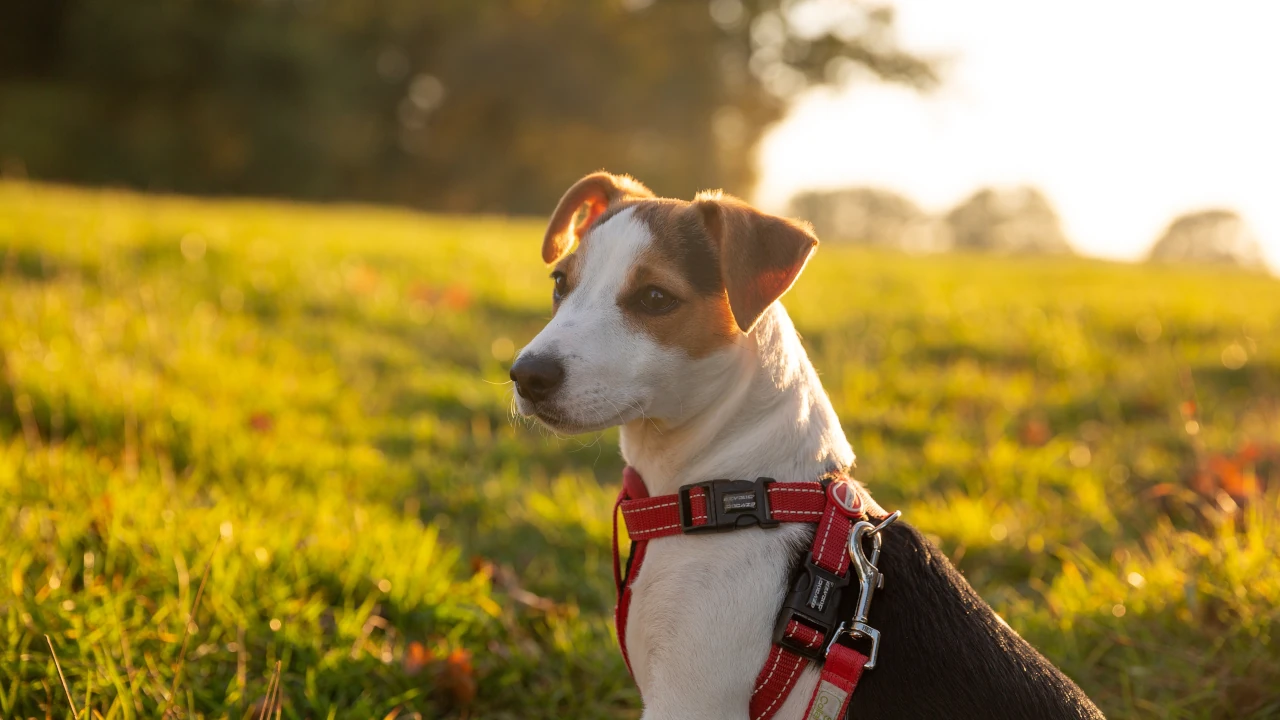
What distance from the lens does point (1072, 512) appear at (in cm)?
502

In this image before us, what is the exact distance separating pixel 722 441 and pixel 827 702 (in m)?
0.77

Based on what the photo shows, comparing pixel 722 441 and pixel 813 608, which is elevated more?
pixel 722 441

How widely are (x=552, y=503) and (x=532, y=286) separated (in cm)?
512

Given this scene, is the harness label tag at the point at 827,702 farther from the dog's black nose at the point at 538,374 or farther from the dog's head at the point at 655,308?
the dog's black nose at the point at 538,374

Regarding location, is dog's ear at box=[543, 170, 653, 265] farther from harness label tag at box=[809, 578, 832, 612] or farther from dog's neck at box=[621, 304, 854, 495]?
harness label tag at box=[809, 578, 832, 612]

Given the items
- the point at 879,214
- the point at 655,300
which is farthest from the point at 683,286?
the point at 879,214

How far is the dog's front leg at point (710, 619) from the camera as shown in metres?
2.25

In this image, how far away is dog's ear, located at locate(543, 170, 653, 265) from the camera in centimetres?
316

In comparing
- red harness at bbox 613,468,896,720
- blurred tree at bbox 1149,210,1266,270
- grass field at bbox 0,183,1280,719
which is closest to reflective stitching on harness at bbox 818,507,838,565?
red harness at bbox 613,468,896,720

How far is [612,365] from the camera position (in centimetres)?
252

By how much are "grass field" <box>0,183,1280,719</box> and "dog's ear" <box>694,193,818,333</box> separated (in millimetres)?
1637

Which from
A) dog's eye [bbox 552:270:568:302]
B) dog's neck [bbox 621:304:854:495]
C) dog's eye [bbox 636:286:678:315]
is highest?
dog's eye [bbox 636:286:678:315]

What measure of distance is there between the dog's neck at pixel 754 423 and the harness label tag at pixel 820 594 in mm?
337

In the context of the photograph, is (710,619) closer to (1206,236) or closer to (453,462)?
(453,462)
